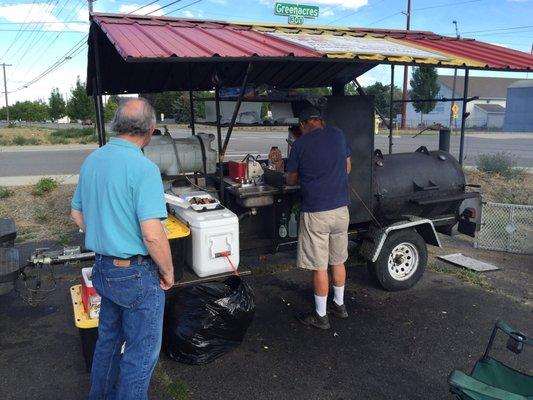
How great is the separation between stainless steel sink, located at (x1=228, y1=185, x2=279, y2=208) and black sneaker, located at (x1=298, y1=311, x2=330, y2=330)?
1.11 metres

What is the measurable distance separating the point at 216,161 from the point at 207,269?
162 cm

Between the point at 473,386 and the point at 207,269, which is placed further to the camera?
the point at 207,269

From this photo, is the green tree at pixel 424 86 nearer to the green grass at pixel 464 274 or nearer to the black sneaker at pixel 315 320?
the green grass at pixel 464 274

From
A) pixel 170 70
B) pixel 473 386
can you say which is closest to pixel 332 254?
pixel 473 386

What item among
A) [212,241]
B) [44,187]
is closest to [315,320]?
[212,241]

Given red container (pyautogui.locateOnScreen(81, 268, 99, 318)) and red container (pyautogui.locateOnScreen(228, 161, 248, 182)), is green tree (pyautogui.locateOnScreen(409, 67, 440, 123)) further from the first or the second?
red container (pyautogui.locateOnScreen(81, 268, 99, 318))

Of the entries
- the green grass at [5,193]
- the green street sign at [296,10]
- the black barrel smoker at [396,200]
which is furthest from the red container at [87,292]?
the green street sign at [296,10]

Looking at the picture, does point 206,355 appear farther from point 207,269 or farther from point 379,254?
point 379,254

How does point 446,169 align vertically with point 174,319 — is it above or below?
above

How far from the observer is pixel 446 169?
5.32 meters

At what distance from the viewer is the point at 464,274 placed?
211 inches

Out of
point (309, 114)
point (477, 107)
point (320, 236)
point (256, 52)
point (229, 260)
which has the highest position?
point (477, 107)

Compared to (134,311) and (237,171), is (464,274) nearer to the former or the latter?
(237,171)

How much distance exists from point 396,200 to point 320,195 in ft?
4.66
